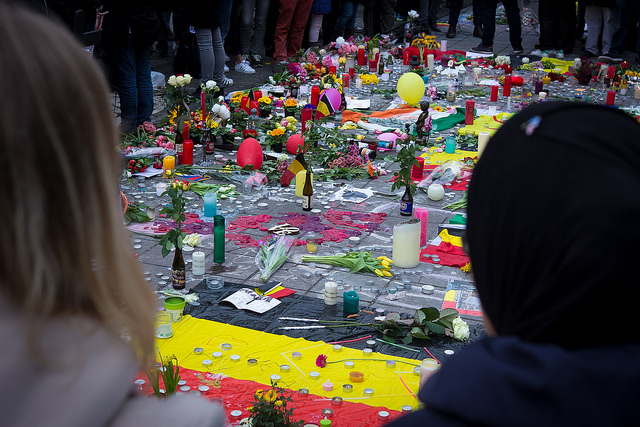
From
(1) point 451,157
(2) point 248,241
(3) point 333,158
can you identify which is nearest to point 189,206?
(2) point 248,241

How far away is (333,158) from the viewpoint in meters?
6.80

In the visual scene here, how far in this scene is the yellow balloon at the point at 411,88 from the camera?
332 inches

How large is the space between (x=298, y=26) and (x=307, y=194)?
6501 mm

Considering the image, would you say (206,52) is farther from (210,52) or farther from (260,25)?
(260,25)

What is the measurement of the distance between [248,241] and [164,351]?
149 centimetres

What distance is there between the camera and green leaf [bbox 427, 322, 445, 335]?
12.9 feet

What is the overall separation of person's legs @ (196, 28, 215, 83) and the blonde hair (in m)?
7.44

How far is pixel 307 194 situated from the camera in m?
5.65

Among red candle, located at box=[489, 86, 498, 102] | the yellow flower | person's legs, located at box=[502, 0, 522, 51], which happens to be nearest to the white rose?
the yellow flower

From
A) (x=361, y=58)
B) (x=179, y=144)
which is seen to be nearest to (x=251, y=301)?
(x=179, y=144)

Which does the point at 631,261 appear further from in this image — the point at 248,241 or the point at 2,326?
the point at 248,241

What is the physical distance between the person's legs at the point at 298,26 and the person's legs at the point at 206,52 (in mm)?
2899

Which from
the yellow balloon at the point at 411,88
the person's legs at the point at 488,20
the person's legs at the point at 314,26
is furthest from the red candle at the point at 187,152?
the person's legs at the point at 488,20

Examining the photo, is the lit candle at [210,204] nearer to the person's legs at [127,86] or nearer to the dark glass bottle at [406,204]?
the dark glass bottle at [406,204]
